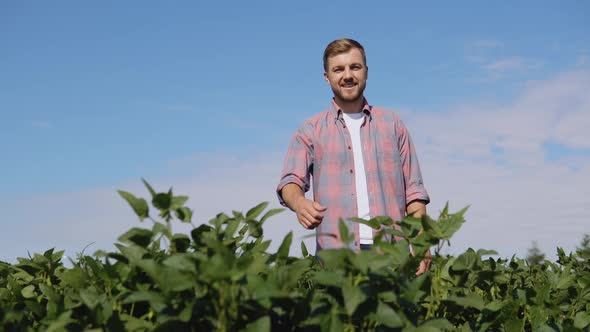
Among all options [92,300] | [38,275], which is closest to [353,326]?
[92,300]

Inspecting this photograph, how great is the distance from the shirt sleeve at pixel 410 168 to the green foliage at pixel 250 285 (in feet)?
7.02

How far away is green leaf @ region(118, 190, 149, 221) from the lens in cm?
266

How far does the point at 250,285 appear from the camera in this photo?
2.54 metres

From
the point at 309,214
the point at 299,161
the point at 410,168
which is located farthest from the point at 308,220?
the point at 410,168

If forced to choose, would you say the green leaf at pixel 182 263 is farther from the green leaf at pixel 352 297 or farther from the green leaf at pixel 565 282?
the green leaf at pixel 565 282

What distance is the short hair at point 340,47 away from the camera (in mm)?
5766

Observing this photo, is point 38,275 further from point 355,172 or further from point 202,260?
point 355,172

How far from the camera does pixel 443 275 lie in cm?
325

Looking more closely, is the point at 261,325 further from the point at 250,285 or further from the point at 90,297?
the point at 90,297

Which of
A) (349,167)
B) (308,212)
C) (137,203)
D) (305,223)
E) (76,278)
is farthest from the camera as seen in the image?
(349,167)

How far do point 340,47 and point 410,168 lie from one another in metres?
1.11

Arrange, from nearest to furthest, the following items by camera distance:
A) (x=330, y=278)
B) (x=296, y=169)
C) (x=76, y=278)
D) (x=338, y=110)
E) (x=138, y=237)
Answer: (x=330, y=278) < (x=138, y=237) < (x=76, y=278) < (x=296, y=169) < (x=338, y=110)

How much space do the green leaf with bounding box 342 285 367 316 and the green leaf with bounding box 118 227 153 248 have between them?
0.79m

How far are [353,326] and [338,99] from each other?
338 cm
